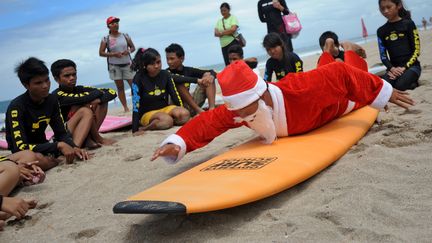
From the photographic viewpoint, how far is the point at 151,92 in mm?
4984

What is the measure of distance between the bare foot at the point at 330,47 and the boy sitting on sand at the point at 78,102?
2651 mm

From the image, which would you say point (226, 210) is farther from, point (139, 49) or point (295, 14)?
point (295, 14)

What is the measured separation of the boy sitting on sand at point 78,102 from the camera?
4.20 meters

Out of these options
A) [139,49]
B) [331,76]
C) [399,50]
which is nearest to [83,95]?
[139,49]

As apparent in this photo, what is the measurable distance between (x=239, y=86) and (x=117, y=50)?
14.3 ft

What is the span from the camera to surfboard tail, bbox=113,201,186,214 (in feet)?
5.98

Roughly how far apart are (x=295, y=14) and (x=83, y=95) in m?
3.92

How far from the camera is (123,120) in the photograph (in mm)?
5699

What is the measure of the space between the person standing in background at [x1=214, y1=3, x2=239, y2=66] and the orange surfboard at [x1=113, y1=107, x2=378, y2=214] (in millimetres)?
4311

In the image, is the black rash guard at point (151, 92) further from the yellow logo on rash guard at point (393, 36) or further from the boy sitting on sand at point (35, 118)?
the yellow logo on rash guard at point (393, 36)

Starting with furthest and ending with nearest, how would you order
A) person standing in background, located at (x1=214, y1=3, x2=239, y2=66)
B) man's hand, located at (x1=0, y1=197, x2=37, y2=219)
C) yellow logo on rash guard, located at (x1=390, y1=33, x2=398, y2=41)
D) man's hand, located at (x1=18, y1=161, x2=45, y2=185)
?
person standing in background, located at (x1=214, y1=3, x2=239, y2=66) < yellow logo on rash guard, located at (x1=390, y1=33, x2=398, y2=41) < man's hand, located at (x1=18, y1=161, x2=45, y2=185) < man's hand, located at (x1=0, y1=197, x2=37, y2=219)

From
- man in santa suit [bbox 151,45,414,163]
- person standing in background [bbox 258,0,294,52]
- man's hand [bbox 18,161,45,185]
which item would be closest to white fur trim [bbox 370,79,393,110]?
man in santa suit [bbox 151,45,414,163]

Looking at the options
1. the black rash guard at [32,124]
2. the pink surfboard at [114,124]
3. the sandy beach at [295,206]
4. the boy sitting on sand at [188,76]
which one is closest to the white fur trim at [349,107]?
the sandy beach at [295,206]

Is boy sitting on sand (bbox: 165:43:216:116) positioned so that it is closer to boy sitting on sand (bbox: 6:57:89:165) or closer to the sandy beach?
boy sitting on sand (bbox: 6:57:89:165)
